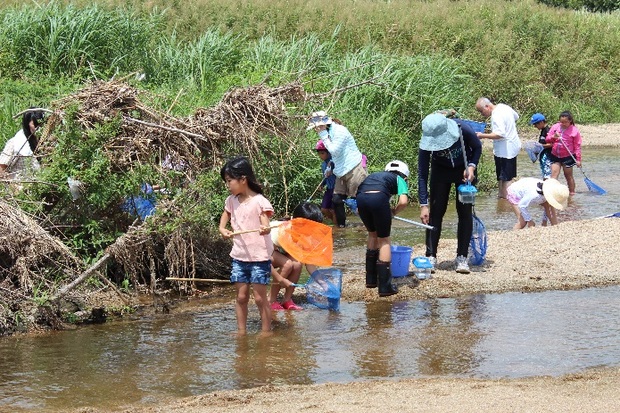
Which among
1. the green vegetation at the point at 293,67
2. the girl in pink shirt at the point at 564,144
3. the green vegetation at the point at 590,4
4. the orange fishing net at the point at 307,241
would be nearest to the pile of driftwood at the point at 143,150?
the green vegetation at the point at 293,67

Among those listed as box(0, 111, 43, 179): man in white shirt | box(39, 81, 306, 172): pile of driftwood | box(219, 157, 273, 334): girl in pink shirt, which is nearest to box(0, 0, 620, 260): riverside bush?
box(39, 81, 306, 172): pile of driftwood

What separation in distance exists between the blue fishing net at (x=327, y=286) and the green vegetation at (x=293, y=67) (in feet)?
4.40

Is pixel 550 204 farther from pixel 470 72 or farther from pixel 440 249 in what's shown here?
pixel 470 72

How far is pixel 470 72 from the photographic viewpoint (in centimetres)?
2603

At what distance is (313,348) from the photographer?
823 centimetres

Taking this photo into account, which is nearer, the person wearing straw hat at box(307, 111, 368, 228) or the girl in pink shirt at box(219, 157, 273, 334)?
the girl in pink shirt at box(219, 157, 273, 334)

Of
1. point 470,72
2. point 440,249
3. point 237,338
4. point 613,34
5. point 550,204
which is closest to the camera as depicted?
point 237,338

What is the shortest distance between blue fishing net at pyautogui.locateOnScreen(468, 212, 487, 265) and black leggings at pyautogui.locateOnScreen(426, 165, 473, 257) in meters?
0.27

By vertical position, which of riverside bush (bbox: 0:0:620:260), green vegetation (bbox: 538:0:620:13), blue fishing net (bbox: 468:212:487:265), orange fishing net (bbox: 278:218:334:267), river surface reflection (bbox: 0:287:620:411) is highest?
green vegetation (bbox: 538:0:620:13)

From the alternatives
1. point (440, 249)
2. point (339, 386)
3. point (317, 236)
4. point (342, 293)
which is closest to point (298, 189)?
point (440, 249)

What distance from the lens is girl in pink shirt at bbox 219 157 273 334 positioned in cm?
839

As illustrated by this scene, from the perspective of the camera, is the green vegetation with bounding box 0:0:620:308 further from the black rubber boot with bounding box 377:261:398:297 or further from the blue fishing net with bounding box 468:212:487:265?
the blue fishing net with bounding box 468:212:487:265

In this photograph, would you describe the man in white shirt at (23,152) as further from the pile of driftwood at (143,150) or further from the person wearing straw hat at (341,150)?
the person wearing straw hat at (341,150)

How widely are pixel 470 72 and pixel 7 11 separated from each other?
39.2 ft
